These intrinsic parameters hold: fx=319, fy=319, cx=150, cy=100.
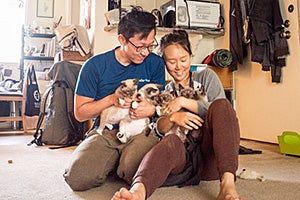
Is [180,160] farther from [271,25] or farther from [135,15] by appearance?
[271,25]

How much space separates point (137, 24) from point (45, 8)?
4.98 metres

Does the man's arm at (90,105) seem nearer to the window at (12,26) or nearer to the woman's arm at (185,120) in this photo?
the woman's arm at (185,120)

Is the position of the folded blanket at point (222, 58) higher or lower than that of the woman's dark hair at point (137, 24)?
higher

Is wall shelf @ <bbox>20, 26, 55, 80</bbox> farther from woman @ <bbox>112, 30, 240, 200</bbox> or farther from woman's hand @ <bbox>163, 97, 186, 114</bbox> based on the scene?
woman's hand @ <bbox>163, 97, 186, 114</bbox>

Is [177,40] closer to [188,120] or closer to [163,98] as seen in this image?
[163,98]

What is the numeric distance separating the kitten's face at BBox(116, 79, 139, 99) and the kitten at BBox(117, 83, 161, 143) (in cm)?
6

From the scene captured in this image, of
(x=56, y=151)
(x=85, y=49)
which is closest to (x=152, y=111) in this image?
(x=56, y=151)

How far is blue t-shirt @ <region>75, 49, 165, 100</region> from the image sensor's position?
59.0 inches

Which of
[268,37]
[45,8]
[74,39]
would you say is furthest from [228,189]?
[45,8]

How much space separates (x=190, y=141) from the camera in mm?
1366

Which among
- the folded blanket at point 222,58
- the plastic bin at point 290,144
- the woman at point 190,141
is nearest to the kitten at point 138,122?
the woman at point 190,141

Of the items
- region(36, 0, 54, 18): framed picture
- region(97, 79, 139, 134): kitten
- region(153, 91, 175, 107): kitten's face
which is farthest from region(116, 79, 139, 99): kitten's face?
region(36, 0, 54, 18): framed picture

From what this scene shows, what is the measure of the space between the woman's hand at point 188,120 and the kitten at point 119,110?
0.81ft

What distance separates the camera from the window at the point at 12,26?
570 cm
